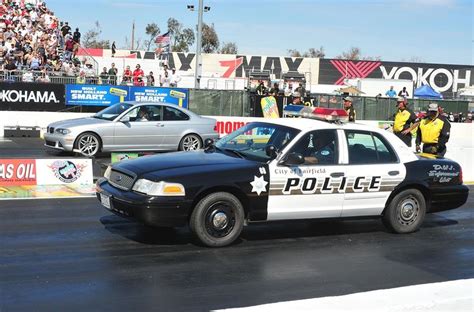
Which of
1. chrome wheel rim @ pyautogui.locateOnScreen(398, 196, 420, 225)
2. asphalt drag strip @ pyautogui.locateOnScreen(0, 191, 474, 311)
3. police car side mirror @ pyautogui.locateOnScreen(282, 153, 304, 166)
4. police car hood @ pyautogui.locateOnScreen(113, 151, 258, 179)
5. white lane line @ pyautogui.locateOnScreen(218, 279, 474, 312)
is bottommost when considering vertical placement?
asphalt drag strip @ pyautogui.locateOnScreen(0, 191, 474, 311)

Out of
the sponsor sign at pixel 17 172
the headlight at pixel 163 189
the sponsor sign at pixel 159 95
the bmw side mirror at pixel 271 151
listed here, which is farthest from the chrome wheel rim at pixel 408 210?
the sponsor sign at pixel 159 95

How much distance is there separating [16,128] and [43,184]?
38.2ft

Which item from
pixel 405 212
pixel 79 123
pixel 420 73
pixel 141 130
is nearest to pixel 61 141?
pixel 79 123

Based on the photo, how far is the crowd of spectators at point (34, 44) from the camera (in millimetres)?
24266

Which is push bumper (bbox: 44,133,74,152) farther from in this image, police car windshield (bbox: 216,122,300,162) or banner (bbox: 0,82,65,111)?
police car windshield (bbox: 216,122,300,162)

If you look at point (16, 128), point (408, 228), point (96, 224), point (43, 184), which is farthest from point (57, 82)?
point (408, 228)

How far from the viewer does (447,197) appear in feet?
28.8

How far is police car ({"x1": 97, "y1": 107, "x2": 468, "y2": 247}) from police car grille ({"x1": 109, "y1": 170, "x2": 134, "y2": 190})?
1 cm

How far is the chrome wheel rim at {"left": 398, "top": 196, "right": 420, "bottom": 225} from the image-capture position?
8531 millimetres

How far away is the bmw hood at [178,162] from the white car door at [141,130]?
8.28 meters

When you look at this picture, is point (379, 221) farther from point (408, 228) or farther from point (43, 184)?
point (43, 184)

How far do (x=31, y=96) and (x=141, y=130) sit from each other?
28.5ft

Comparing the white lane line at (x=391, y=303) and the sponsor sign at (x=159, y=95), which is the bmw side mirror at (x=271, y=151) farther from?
the sponsor sign at (x=159, y=95)

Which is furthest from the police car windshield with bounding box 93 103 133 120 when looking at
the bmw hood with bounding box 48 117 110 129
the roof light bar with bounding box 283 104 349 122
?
the roof light bar with bounding box 283 104 349 122
